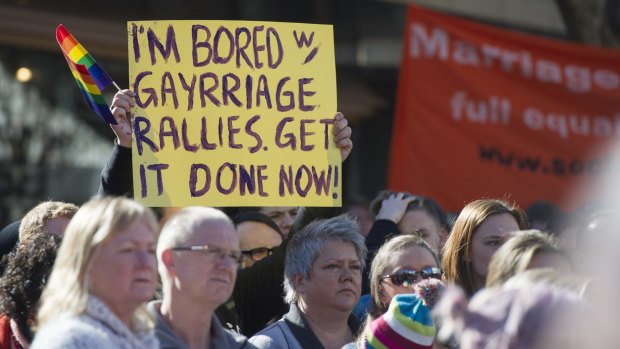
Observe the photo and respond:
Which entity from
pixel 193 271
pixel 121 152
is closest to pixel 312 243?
pixel 121 152

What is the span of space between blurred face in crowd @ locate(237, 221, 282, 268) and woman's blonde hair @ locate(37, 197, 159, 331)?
2.27 metres

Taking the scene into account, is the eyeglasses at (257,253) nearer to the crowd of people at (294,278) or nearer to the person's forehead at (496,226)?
the crowd of people at (294,278)

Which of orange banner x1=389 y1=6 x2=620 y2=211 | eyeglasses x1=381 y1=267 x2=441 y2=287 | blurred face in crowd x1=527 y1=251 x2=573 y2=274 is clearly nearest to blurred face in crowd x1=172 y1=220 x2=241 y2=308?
blurred face in crowd x1=527 y1=251 x2=573 y2=274

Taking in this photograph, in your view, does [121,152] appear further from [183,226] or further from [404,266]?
[404,266]

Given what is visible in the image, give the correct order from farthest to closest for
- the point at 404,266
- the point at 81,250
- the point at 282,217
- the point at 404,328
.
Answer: the point at 282,217, the point at 404,266, the point at 404,328, the point at 81,250

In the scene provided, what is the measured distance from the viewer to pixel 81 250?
3426 millimetres

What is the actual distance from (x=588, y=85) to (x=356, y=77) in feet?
10.7

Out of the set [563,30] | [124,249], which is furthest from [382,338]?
[563,30]

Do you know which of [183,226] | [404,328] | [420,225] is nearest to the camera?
[183,226]

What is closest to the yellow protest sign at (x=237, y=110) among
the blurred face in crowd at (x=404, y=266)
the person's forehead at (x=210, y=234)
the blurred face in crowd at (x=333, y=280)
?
the blurred face in crowd at (x=333, y=280)

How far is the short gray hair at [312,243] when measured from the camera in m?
4.93

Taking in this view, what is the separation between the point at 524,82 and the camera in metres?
9.12

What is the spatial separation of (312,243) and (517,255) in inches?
55.8

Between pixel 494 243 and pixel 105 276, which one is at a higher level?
pixel 105 276
